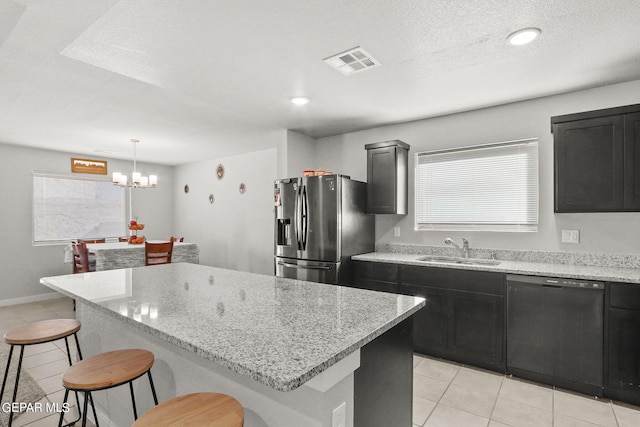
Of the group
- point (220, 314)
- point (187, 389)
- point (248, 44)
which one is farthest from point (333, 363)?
point (248, 44)

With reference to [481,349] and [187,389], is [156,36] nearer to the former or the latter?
[187,389]

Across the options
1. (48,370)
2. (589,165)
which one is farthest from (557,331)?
(48,370)

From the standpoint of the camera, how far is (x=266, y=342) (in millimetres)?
1105

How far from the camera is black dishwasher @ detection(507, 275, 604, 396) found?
2412 millimetres

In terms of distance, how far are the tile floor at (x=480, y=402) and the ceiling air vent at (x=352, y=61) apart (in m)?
2.52

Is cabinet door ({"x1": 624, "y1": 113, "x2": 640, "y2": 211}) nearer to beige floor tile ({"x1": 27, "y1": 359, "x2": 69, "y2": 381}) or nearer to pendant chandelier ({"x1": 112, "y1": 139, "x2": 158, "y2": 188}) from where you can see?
beige floor tile ({"x1": 27, "y1": 359, "x2": 69, "y2": 381})

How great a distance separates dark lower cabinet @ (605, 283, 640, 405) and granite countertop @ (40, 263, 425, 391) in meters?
1.76

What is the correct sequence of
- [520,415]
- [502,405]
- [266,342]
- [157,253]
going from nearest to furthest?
[266,342], [520,415], [502,405], [157,253]

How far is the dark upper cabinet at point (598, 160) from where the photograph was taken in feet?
8.28

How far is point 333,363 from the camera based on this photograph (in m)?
0.99

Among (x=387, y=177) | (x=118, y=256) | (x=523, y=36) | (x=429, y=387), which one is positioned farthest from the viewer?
(x=118, y=256)

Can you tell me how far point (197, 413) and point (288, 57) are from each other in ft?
7.32

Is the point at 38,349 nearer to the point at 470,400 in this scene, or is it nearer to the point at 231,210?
the point at 231,210

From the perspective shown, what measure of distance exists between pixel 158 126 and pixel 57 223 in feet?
10.4
